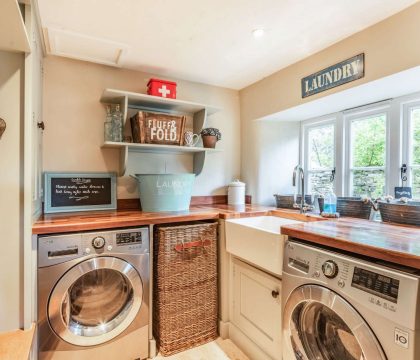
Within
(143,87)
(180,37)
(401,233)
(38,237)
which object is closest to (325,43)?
(180,37)

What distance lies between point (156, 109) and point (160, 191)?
0.80 metres

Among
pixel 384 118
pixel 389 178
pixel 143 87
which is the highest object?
pixel 143 87

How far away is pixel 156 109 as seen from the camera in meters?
2.36

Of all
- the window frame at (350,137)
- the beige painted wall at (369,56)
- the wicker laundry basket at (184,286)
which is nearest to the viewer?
the beige painted wall at (369,56)

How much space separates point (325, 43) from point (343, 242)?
4.63ft

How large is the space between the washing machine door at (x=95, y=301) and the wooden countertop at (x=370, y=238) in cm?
105

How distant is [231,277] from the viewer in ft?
6.39

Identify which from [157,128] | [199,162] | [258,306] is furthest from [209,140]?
[258,306]

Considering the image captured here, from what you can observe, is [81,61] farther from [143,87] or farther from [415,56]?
[415,56]

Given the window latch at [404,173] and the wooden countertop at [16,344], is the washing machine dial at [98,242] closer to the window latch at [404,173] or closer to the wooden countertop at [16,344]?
the wooden countertop at [16,344]

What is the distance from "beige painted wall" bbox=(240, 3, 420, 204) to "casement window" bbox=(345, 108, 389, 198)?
48 centimetres

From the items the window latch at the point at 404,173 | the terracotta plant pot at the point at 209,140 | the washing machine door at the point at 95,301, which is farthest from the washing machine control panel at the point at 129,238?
the window latch at the point at 404,173

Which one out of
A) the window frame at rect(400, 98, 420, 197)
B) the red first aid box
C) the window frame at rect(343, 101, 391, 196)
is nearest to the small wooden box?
the red first aid box

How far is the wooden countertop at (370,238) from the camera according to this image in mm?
966
